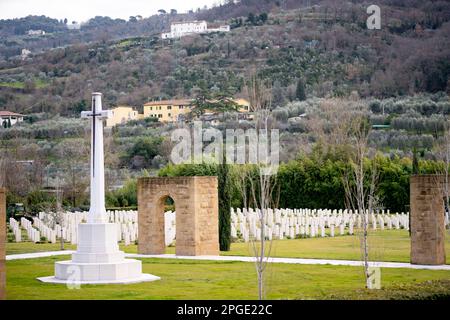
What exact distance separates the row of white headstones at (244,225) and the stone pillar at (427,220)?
6195mm

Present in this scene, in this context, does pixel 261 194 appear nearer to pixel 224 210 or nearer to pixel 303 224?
pixel 224 210

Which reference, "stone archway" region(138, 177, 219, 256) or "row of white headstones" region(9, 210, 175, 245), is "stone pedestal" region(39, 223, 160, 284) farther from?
"row of white headstones" region(9, 210, 175, 245)

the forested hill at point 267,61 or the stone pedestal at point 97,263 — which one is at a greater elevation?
the forested hill at point 267,61

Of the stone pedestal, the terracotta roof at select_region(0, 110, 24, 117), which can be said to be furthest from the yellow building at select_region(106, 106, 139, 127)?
the stone pedestal

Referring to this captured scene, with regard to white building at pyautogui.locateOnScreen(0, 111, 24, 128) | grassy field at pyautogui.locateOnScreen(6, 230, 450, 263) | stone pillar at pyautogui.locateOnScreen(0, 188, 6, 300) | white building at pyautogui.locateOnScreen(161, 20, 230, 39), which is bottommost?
grassy field at pyautogui.locateOnScreen(6, 230, 450, 263)

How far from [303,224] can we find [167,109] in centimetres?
7207

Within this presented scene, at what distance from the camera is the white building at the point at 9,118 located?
94.6 m

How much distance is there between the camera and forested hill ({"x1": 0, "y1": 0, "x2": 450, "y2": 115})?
116m

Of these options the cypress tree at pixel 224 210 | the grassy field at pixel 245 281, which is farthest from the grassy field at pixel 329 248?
the cypress tree at pixel 224 210

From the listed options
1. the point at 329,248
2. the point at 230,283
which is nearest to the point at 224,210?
the point at 329,248

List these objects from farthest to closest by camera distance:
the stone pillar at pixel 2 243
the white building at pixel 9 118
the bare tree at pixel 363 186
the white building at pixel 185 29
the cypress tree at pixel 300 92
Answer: the white building at pixel 185 29 → the cypress tree at pixel 300 92 → the white building at pixel 9 118 → the bare tree at pixel 363 186 → the stone pillar at pixel 2 243

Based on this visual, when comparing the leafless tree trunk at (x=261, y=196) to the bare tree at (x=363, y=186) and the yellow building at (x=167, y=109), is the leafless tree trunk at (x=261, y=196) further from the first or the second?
the yellow building at (x=167, y=109)

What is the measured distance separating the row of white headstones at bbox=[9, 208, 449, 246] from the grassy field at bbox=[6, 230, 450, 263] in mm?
834
